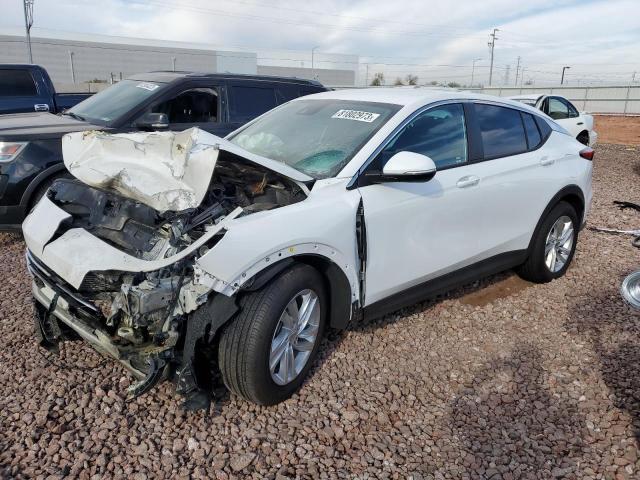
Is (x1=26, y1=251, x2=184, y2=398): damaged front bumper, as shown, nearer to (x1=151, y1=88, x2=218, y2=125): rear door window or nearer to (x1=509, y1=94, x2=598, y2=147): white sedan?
(x1=151, y1=88, x2=218, y2=125): rear door window

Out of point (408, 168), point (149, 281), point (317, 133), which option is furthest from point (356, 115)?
point (149, 281)

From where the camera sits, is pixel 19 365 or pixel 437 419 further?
pixel 19 365

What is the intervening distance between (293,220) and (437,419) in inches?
55.4

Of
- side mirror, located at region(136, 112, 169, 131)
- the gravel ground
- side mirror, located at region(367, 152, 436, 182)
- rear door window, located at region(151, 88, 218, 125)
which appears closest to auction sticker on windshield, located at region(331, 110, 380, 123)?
side mirror, located at region(367, 152, 436, 182)

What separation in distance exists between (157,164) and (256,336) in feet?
3.78

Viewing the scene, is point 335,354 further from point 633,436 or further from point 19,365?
point 19,365

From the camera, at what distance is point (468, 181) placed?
3.78m

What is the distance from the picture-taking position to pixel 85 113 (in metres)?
6.27

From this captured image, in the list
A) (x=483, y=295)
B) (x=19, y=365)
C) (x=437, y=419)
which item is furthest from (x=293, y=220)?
(x=483, y=295)

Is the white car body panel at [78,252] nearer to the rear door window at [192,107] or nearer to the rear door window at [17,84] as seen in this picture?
the rear door window at [192,107]

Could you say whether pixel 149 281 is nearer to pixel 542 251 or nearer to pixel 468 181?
pixel 468 181

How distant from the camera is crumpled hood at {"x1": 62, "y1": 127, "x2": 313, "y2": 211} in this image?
276 cm

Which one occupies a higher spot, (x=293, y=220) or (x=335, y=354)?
(x=293, y=220)

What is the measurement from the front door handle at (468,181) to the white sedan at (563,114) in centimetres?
937
